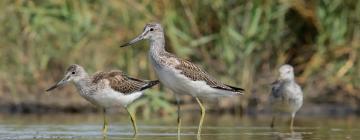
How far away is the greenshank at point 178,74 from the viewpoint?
12328 millimetres

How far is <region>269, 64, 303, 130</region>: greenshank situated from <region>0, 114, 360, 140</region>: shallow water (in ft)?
0.84

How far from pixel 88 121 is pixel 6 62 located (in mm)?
2732

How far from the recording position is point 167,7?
16562 mm

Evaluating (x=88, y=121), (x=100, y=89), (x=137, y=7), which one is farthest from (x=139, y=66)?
(x=100, y=89)

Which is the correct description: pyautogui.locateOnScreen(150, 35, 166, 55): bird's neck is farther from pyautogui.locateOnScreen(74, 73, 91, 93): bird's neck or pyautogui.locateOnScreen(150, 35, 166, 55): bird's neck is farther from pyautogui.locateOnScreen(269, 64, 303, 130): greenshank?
pyautogui.locateOnScreen(269, 64, 303, 130): greenshank

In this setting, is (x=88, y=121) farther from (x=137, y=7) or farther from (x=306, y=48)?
(x=306, y=48)

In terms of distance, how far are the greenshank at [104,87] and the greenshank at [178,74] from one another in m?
0.65

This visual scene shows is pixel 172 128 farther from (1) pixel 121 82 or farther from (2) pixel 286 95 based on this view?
(2) pixel 286 95

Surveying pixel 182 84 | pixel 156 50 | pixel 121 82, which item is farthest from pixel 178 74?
pixel 121 82

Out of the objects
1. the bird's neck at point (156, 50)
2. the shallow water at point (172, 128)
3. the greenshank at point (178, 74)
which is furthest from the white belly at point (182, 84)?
the shallow water at point (172, 128)

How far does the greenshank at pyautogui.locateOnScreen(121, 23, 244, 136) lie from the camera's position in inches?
485

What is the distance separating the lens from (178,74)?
12312 mm

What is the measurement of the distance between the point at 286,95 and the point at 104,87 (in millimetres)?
3001

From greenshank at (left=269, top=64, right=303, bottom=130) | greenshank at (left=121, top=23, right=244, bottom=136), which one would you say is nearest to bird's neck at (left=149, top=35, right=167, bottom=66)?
greenshank at (left=121, top=23, right=244, bottom=136)
